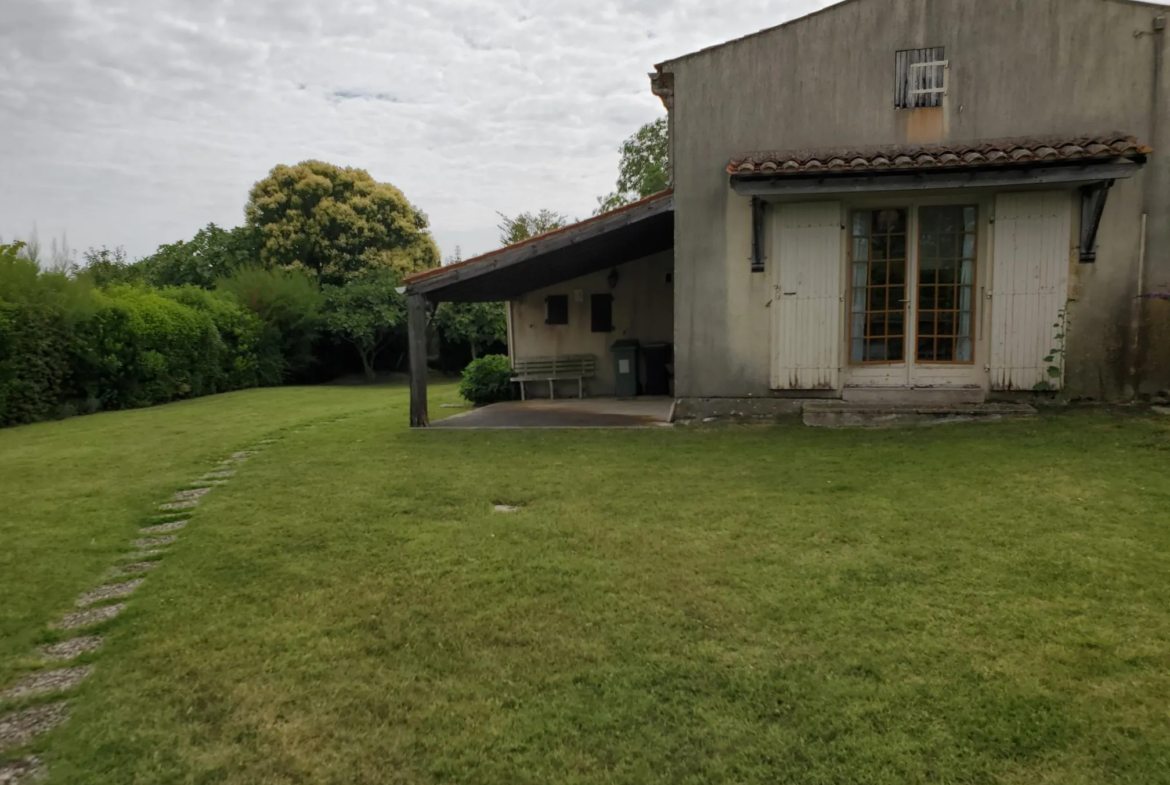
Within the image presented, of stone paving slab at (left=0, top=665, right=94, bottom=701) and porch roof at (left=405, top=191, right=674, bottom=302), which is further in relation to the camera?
porch roof at (left=405, top=191, right=674, bottom=302)

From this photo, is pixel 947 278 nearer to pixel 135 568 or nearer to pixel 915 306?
pixel 915 306

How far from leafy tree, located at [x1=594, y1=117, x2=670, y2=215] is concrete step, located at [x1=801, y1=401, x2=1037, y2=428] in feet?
86.5

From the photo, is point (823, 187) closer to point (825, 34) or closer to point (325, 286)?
point (825, 34)

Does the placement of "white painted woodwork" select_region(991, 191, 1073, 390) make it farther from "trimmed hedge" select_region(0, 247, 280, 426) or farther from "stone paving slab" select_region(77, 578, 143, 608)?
"trimmed hedge" select_region(0, 247, 280, 426)

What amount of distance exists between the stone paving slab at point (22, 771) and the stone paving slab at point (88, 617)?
140 cm

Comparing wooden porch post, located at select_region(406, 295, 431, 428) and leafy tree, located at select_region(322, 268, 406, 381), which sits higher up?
leafy tree, located at select_region(322, 268, 406, 381)

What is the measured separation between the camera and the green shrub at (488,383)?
48.5 feet

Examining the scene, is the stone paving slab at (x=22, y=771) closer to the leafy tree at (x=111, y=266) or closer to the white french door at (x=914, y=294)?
the white french door at (x=914, y=294)

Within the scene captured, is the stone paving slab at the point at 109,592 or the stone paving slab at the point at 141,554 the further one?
the stone paving slab at the point at 141,554

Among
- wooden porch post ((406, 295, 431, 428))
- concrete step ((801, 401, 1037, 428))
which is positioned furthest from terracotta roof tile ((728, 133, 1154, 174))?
wooden porch post ((406, 295, 431, 428))

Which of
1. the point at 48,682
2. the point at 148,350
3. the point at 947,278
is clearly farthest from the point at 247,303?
the point at 48,682

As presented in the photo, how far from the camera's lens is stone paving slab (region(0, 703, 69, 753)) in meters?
3.03

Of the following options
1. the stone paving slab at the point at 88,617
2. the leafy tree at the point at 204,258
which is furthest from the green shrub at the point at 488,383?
the leafy tree at the point at 204,258

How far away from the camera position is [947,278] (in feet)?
30.0
